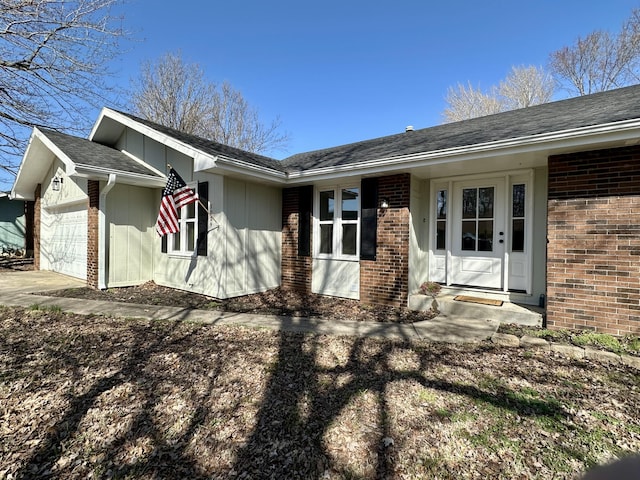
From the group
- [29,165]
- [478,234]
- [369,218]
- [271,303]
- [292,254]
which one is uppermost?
[29,165]

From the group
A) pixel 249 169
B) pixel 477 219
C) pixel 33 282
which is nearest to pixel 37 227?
pixel 33 282

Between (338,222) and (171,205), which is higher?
(171,205)

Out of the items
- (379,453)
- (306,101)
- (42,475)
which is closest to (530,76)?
(306,101)

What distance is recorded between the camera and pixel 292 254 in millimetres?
7766

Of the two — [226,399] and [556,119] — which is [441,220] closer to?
[556,119]

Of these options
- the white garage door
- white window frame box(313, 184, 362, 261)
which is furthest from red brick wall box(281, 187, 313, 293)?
the white garage door

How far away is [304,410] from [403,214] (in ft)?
14.1

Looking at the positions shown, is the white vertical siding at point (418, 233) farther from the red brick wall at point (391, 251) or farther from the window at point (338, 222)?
the window at point (338, 222)

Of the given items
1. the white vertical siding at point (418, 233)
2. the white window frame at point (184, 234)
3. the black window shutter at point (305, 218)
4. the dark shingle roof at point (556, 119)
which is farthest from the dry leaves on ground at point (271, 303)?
the dark shingle roof at point (556, 119)

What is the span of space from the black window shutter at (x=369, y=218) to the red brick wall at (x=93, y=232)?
6.27 m

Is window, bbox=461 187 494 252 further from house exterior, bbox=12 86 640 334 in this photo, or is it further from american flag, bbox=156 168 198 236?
american flag, bbox=156 168 198 236

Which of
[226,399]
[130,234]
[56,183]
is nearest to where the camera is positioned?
[226,399]

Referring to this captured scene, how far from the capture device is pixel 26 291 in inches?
288

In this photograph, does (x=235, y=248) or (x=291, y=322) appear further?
(x=235, y=248)
